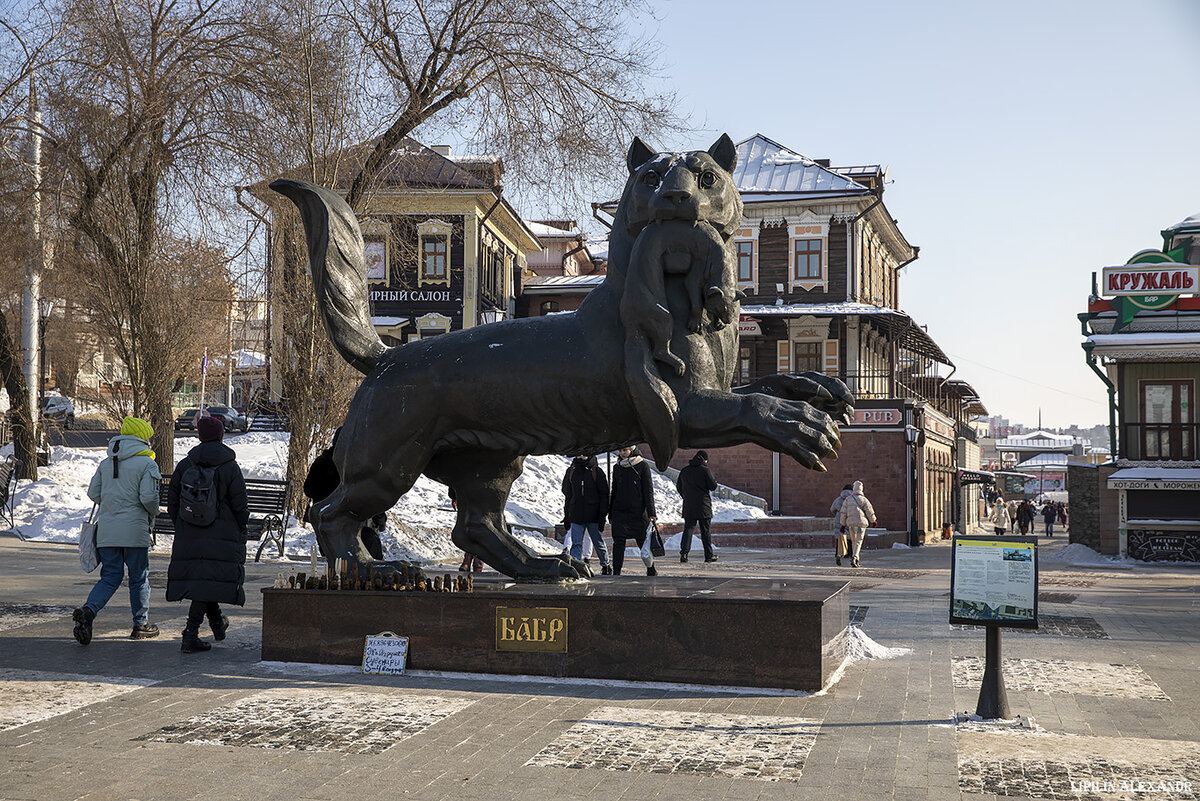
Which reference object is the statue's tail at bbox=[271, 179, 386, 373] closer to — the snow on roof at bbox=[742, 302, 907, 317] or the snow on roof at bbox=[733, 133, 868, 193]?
the snow on roof at bbox=[742, 302, 907, 317]

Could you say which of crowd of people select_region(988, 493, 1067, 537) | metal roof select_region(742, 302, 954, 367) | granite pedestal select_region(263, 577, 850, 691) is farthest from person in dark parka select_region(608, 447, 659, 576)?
metal roof select_region(742, 302, 954, 367)

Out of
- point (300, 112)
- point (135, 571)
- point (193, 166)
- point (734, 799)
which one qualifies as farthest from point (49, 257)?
point (734, 799)

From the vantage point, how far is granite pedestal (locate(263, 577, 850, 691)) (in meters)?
6.32

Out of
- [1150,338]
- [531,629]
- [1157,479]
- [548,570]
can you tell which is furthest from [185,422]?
[531,629]

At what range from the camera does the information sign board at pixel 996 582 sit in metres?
5.74

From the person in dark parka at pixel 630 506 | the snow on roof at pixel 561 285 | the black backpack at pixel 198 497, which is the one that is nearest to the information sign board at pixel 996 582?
the black backpack at pixel 198 497

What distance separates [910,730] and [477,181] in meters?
31.7

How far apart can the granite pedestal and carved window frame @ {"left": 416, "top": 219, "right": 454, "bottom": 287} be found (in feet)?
106

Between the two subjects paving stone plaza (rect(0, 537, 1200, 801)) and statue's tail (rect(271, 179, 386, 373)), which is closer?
paving stone plaza (rect(0, 537, 1200, 801))

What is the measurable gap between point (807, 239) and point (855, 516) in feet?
57.4

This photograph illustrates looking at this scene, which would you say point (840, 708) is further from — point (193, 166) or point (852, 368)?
point (852, 368)

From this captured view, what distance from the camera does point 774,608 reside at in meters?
6.30

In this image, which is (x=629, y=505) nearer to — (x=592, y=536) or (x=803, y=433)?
(x=592, y=536)

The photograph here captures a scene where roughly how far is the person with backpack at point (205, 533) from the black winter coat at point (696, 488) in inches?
376
